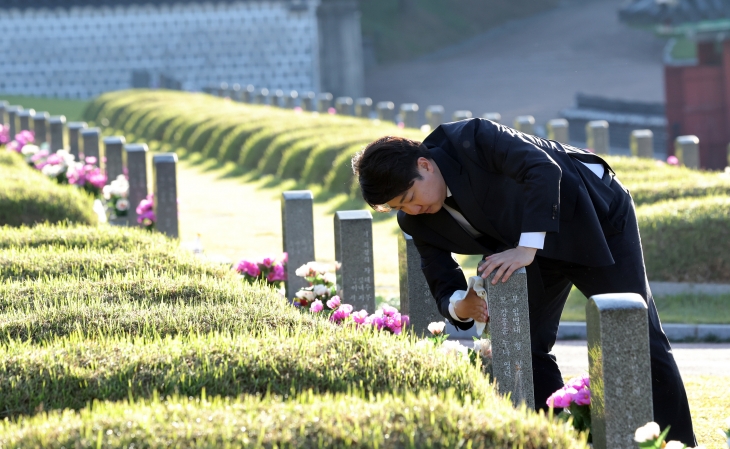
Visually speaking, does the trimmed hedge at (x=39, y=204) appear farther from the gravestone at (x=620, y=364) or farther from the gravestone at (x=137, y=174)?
the gravestone at (x=620, y=364)

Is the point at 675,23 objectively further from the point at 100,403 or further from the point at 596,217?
the point at 100,403

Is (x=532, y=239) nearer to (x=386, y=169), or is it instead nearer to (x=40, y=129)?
(x=386, y=169)

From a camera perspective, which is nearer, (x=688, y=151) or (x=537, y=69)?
(x=688, y=151)

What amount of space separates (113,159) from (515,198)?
24.0ft

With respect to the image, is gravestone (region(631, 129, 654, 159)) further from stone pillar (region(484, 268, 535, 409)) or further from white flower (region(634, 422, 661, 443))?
white flower (region(634, 422, 661, 443))

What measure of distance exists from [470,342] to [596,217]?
3.04 m

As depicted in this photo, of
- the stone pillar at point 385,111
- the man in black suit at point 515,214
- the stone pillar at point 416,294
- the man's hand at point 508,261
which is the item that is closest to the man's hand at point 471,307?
the man in black suit at point 515,214

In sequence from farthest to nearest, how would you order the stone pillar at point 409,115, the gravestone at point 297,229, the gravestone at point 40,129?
the stone pillar at point 409,115 → the gravestone at point 40,129 → the gravestone at point 297,229

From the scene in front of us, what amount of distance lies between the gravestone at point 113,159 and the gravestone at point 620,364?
7.79 metres

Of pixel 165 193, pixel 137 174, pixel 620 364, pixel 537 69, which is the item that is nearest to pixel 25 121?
pixel 137 174

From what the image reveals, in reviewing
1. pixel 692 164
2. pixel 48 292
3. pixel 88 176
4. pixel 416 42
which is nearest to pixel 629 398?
pixel 48 292

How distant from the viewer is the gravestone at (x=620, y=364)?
3.30m

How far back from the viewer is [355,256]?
5680 mm

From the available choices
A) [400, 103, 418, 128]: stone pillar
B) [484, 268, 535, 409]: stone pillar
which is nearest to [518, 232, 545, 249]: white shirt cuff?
[484, 268, 535, 409]: stone pillar
